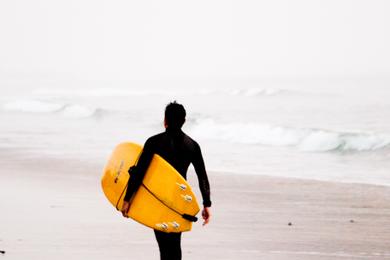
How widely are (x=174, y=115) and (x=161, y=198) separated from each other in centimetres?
52

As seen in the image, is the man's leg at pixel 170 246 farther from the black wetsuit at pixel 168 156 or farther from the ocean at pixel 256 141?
the ocean at pixel 256 141

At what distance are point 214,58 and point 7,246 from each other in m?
135

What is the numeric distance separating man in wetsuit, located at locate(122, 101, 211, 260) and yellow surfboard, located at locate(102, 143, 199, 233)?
4cm

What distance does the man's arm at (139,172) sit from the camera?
14.0 ft

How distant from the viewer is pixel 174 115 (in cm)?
426

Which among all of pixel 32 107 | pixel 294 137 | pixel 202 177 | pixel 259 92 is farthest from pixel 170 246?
pixel 259 92

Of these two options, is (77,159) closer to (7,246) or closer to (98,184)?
(98,184)

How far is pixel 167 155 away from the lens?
4324 millimetres

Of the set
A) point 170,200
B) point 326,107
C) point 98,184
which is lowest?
point 326,107

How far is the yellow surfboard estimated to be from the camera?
14.1ft

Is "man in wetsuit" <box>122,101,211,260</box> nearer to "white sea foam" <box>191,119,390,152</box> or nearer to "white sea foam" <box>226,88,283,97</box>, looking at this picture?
"white sea foam" <box>191,119,390,152</box>

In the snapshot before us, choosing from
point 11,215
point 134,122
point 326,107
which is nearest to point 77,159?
point 11,215

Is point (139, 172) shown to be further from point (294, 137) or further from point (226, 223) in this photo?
point (294, 137)

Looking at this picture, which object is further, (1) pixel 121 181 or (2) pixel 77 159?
(2) pixel 77 159
